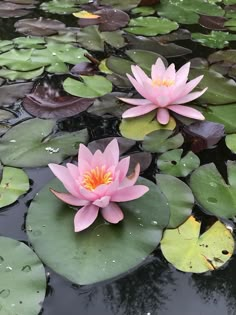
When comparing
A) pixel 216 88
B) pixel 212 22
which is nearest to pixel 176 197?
pixel 216 88

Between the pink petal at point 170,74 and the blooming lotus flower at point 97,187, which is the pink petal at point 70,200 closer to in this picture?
the blooming lotus flower at point 97,187

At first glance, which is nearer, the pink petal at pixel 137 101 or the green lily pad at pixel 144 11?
the pink petal at pixel 137 101

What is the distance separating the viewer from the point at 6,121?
1349 mm

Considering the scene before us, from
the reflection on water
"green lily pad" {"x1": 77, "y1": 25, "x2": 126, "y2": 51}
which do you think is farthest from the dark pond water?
"green lily pad" {"x1": 77, "y1": 25, "x2": 126, "y2": 51}

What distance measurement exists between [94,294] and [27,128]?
61 centimetres

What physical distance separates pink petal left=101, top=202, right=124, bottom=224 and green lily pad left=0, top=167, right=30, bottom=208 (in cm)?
24

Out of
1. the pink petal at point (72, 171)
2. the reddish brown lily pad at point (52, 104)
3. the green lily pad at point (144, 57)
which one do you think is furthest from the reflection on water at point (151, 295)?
the green lily pad at point (144, 57)

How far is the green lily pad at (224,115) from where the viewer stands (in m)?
1.32

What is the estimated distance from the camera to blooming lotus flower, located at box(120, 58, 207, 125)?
1.31 m

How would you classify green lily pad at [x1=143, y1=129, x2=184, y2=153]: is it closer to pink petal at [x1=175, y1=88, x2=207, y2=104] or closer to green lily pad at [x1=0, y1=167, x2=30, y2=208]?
pink petal at [x1=175, y1=88, x2=207, y2=104]

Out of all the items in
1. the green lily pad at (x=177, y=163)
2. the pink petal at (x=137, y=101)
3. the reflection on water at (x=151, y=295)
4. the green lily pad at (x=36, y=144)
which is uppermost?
the pink petal at (x=137, y=101)

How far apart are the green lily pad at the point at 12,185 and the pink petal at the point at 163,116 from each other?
1.47 ft

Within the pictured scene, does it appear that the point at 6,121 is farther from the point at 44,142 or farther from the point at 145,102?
the point at 145,102

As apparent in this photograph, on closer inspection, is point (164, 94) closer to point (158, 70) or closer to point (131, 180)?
point (158, 70)
